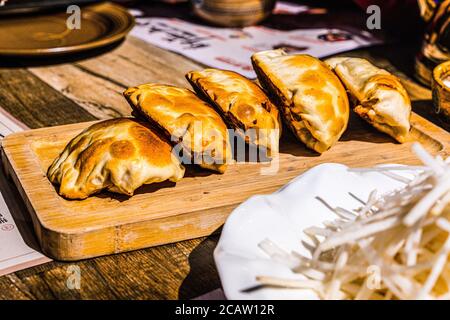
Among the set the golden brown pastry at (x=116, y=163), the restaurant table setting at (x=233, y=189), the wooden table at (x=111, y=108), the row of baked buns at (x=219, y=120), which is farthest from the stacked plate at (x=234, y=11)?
the golden brown pastry at (x=116, y=163)

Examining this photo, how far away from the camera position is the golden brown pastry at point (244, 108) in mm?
1357

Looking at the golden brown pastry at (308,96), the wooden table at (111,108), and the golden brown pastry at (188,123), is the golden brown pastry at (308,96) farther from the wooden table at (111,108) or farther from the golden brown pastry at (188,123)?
the wooden table at (111,108)

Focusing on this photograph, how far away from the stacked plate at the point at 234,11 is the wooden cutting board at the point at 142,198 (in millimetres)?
1221

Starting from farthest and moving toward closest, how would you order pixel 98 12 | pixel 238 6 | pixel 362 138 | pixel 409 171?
pixel 238 6
pixel 98 12
pixel 362 138
pixel 409 171

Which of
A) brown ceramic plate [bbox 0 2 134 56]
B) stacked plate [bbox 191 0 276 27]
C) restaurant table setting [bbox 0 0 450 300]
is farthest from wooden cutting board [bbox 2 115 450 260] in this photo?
stacked plate [bbox 191 0 276 27]

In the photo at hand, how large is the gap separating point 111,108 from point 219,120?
0.63 meters

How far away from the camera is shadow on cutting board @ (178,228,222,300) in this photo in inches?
42.9

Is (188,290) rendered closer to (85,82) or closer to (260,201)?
(260,201)

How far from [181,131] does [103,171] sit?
0.18 meters

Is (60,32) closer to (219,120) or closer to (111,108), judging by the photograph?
(111,108)

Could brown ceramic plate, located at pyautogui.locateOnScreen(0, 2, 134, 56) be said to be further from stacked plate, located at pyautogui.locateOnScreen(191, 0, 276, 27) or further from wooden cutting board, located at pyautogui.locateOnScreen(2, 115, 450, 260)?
wooden cutting board, located at pyautogui.locateOnScreen(2, 115, 450, 260)

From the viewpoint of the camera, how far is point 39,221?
1.14 meters

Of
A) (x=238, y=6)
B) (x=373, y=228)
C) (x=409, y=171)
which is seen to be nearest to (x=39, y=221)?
(x=373, y=228)

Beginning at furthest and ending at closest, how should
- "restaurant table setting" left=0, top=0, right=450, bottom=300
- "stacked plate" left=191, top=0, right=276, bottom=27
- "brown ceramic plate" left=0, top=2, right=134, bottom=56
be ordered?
"stacked plate" left=191, top=0, right=276, bottom=27
"brown ceramic plate" left=0, top=2, right=134, bottom=56
"restaurant table setting" left=0, top=0, right=450, bottom=300
